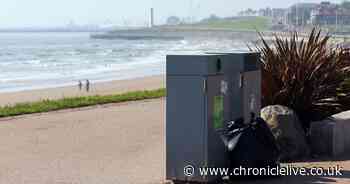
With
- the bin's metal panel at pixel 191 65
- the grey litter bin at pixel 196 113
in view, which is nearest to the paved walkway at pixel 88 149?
the grey litter bin at pixel 196 113

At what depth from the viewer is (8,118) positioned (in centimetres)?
1570

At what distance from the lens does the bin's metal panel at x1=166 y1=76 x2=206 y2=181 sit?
7.65 metres

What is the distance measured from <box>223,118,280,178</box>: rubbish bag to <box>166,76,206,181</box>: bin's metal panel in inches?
19.3

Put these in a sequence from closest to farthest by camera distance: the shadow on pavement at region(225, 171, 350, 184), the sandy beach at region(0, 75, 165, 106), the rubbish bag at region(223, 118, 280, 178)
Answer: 1. the rubbish bag at region(223, 118, 280, 178)
2. the shadow on pavement at region(225, 171, 350, 184)
3. the sandy beach at region(0, 75, 165, 106)

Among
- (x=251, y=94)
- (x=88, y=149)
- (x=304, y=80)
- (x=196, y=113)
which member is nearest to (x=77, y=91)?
(x=88, y=149)

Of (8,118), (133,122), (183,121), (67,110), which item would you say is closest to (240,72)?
(183,121)

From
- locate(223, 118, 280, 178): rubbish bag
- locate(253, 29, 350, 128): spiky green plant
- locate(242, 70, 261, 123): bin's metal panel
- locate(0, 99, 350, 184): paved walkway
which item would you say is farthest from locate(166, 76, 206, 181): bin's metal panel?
locate(253, 29, 350, 128): spiky green plant

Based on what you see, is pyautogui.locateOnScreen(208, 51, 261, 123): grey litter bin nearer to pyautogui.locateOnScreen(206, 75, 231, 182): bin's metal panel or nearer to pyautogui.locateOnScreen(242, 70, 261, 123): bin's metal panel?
pyautogui.locateOnScreen(242, 70, 261, 123): bin's metal panel

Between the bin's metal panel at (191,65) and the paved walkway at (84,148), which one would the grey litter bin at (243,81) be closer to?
the bin's metal panel at (191,65)

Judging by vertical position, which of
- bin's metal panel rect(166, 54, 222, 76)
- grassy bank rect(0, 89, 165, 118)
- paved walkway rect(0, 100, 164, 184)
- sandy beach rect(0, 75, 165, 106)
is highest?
bin's metal panel rect(166, 54, 222, 76)

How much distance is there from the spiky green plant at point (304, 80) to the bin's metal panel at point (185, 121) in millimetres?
3595

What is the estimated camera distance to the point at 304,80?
440 inches

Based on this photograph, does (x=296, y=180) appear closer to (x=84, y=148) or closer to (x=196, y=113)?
(x=196, y=113)

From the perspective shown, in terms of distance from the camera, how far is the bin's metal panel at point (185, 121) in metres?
7.65
